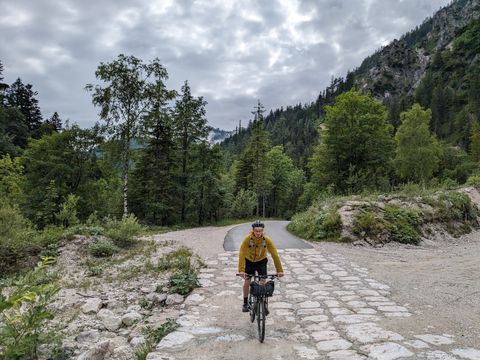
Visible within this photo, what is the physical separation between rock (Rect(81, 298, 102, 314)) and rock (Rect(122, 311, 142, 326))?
3.30 feet

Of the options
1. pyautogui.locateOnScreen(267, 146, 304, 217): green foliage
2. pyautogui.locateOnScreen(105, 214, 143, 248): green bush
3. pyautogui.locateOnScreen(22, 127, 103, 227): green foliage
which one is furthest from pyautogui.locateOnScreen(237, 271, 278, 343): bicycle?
pyautogui.locateOnScreen(267, 146, 304, 217): green foliage

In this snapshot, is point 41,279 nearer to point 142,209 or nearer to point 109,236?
point 109,236

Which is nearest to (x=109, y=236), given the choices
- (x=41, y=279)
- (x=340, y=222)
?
(x=41, y=279)

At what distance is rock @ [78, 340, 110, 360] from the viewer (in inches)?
202

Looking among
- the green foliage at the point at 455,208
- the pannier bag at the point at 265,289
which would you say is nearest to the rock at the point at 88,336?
the pannier bag at the point at 265,289

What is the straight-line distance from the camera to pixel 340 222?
15.6 meters

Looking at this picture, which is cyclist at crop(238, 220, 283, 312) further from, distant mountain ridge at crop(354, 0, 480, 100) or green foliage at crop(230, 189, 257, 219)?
distant mountain ridge at crop(354, 0, 480, 100)

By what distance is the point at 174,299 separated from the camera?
7.77 meters

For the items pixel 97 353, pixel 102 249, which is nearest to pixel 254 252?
pixel 97 353

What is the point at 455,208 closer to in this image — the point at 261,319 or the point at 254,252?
the point at 254,252

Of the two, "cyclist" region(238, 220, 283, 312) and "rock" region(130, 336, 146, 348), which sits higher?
"cyclist" region(238, 220, 283, 312)

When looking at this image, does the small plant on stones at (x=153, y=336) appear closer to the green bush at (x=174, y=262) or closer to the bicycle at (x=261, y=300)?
the bicycle at (x=261, y=300)

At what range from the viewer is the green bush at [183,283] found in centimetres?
830

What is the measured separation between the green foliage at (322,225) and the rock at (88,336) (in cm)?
1104
